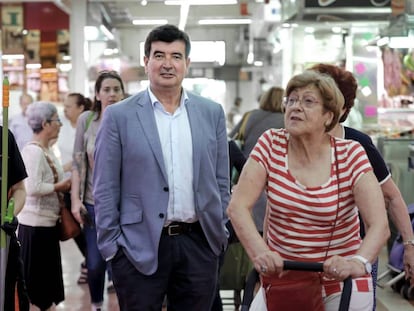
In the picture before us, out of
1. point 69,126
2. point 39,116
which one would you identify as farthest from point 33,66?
point 39,116

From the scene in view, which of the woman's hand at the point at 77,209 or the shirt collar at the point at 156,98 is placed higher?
the shirt collar at the point at 156,98

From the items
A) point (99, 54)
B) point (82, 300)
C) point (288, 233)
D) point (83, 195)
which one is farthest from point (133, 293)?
point (99, 54)

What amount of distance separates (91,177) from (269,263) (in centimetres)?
318

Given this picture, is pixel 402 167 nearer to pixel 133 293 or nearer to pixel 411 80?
pixel 411 80

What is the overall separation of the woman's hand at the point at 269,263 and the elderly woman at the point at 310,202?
12mm

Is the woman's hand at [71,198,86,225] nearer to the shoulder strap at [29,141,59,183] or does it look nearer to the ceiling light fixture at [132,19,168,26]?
the shoulder strap at [29,141,59,183]

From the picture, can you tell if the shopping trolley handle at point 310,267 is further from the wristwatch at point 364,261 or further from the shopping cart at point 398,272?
the shopping cart at point 398,272

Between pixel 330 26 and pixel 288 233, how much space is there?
29.7ft

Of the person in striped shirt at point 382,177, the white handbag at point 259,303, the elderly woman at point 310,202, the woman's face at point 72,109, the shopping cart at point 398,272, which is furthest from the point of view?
the woman's face at point 72,109

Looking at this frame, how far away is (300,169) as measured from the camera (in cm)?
311

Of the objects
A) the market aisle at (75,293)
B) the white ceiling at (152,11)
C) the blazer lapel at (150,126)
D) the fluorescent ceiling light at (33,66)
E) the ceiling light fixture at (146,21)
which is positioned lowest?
the market aisle at (75,293)

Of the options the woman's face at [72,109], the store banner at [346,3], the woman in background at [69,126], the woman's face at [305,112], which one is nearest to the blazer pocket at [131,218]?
the woman's face at [305,112]

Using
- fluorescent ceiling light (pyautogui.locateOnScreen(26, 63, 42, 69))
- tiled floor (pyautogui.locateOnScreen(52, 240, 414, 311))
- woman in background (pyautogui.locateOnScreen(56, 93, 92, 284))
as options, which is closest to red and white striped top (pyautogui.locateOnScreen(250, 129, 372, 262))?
tiled floor (pyautogui.locateOnScreen(52, 240, 414, 311))

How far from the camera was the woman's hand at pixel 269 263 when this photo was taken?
2.85 m
